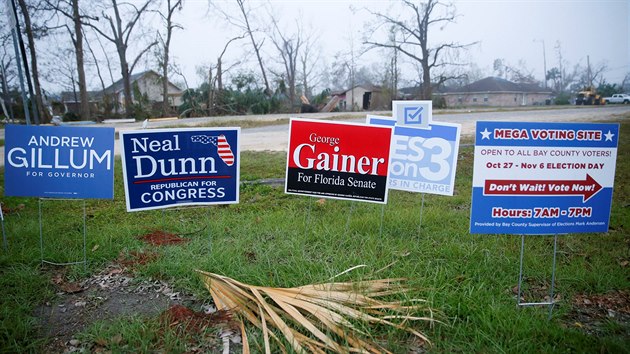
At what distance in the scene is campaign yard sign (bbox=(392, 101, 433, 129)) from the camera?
16.5 feet

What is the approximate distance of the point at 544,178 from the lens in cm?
343

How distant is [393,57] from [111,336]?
43532 mm

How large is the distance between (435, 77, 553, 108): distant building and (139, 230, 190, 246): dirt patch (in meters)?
61.4

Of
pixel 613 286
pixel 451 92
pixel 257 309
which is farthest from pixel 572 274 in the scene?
pixel 451 92

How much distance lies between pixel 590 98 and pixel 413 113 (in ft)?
153

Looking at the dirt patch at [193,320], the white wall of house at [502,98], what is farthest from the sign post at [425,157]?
the white wall of house at [502,98]

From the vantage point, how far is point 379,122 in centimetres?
525

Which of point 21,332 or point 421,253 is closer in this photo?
point 21,332

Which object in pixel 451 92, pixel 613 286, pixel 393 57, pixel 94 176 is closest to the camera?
pixel 613 286

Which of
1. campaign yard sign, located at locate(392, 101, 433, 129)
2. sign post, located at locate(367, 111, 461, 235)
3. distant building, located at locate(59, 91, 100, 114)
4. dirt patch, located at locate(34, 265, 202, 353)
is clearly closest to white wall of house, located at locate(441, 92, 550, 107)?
distant building, located at locate(59, 91, 100, 114)

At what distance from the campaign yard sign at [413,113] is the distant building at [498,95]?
59832 millimetres

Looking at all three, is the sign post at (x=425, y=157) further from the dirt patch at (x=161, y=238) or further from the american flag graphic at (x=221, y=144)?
the dirt patch at (x=161, y=238)

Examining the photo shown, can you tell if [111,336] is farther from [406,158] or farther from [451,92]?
[451,92]

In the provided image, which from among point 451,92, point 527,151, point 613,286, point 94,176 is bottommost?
point 613,286
